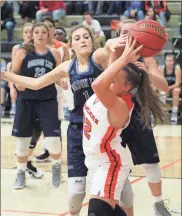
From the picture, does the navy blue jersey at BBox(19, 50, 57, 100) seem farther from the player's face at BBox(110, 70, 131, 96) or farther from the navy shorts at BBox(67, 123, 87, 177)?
the player's face at BBox(110, 70, 131, 96)

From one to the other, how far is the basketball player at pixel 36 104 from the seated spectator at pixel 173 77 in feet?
16.1

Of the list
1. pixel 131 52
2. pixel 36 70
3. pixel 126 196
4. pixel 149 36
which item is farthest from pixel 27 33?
pixel 131 52

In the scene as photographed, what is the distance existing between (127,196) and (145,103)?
0.94 metres

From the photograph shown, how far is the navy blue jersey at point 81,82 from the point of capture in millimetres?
4488

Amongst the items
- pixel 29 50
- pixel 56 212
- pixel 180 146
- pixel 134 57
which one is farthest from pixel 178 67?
pixel 134 57

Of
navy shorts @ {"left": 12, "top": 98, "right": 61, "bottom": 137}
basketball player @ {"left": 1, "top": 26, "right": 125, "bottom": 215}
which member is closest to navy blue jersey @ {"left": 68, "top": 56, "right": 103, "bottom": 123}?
basketball player @ {"left": 1, "top": 26, "right": 125, "bottom": 215}

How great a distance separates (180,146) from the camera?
28.1ft

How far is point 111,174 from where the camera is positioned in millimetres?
3492

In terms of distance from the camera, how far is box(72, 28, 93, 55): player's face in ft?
14.9

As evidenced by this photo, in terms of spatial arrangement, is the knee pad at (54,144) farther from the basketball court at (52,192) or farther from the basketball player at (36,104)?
the basketball court at (52,192)

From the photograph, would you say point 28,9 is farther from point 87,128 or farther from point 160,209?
point 87,128

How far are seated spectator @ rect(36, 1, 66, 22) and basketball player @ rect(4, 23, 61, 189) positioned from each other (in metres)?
7.83

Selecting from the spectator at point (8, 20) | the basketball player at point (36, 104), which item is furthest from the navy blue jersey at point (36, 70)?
the spectator at point (8, 20)

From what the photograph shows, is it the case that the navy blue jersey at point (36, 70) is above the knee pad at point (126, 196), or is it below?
above
